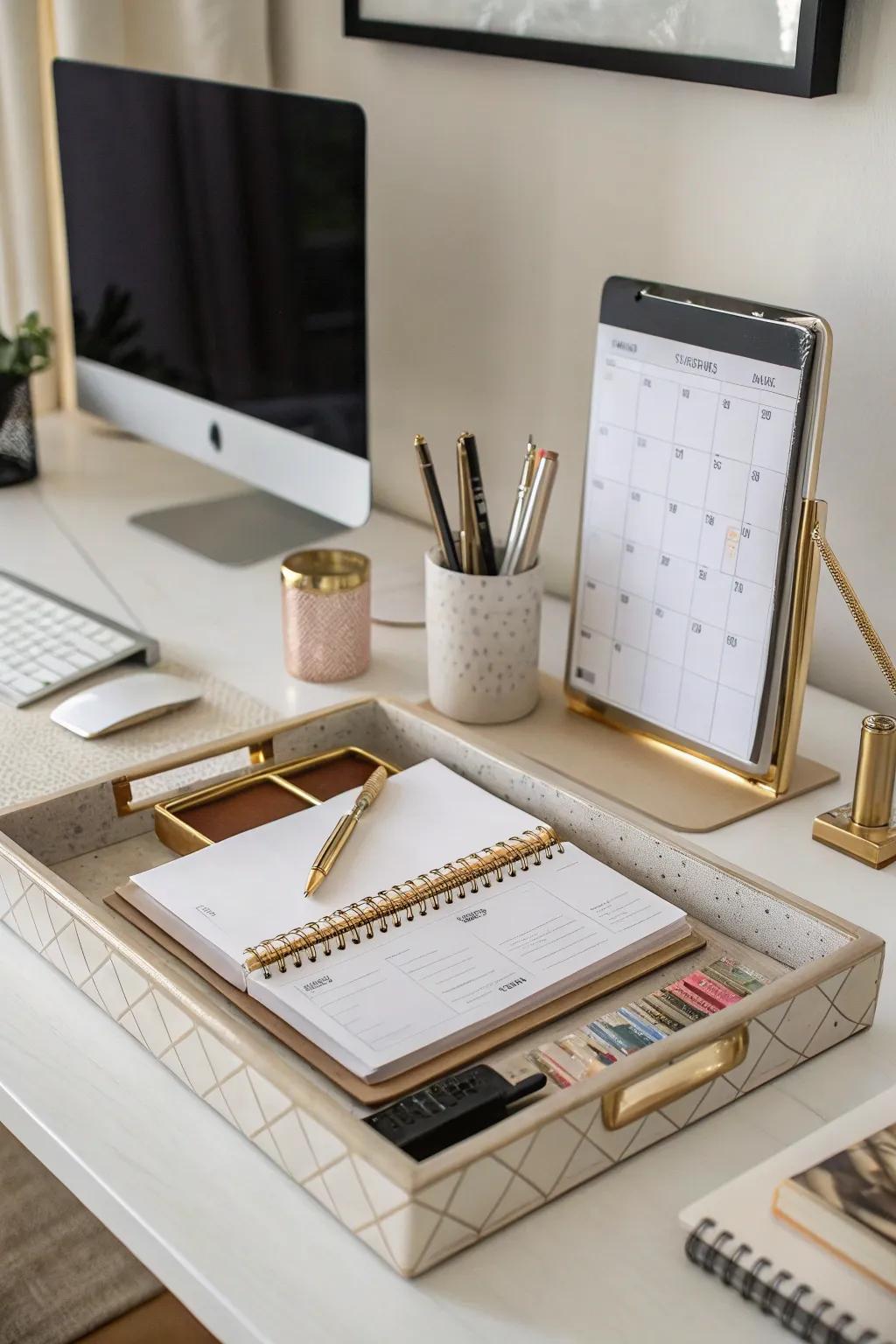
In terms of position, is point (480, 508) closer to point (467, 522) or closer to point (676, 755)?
point (467, 522)

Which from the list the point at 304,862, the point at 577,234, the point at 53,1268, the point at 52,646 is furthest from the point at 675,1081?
the point at 577,234

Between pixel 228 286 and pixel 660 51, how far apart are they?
465 millimetres

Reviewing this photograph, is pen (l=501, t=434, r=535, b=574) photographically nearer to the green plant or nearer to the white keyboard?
the white keyboard

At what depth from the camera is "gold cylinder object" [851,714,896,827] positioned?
2.99 ft

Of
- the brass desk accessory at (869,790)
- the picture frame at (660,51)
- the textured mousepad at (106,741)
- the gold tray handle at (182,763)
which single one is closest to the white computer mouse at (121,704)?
the textured mousepad at (106,741)

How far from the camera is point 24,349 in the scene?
153 cm

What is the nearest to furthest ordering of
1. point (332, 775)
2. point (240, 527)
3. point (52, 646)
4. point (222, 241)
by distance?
point (332, 775) → point (52, 646) → point (222, 241) → point (240, 527)

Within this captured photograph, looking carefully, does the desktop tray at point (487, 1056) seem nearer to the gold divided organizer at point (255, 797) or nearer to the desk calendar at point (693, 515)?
the gold divided organizer at point (255, 797)

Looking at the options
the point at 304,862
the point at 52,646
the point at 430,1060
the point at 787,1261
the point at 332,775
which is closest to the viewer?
the point at 787,1261

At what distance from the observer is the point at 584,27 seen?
1.17 metres

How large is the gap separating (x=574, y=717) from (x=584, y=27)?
1.79 feet

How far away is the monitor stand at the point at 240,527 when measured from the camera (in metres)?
1.42

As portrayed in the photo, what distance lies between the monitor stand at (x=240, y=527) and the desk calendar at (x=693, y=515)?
0.43 meters

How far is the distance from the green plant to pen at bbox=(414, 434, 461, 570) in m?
0.65
